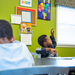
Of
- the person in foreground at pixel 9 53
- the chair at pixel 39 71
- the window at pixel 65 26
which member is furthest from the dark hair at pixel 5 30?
the window at pixel 65 26

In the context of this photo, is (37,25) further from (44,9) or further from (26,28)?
(44,9)

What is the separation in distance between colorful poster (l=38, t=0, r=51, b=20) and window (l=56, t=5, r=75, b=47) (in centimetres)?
26

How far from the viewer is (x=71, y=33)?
3.52 meters

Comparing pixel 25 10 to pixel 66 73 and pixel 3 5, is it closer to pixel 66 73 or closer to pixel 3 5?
pixel 3 5

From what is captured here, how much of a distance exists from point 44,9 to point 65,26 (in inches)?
32.1

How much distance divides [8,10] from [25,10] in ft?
1.38

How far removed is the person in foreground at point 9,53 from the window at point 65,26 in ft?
8.54

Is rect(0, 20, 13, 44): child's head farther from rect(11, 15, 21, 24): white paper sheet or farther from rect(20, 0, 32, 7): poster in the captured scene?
rect(20, 0, 32, 7): poster

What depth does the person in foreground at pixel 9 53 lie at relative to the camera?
72cm

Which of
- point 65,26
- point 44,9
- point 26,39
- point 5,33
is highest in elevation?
point 44,9

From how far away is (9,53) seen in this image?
727 millimetres

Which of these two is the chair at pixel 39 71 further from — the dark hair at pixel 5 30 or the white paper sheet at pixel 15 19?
the white paper sheet at pixel 15 19

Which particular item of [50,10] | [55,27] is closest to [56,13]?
[50,10]

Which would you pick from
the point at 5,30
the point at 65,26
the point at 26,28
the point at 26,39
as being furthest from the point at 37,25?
the point at 5,30
